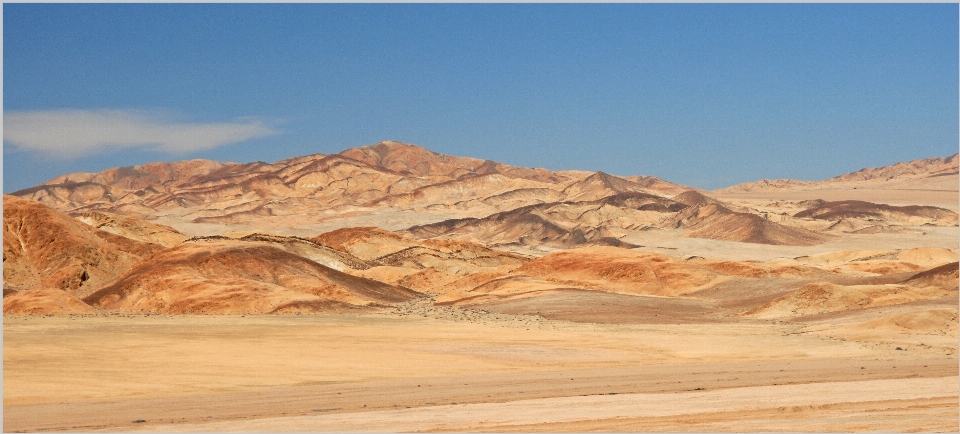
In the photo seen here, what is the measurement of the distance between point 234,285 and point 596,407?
32.9 metres

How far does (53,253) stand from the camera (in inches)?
2331

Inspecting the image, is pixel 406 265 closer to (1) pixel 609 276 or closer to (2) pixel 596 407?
(1) pixel 609 276

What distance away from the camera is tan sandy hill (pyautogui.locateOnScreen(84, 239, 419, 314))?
149ft

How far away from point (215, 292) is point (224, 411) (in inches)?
1175

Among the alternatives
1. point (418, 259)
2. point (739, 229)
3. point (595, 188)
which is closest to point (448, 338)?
point (418, 259)

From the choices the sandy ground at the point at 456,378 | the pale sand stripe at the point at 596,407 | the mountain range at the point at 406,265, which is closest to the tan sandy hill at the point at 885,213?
the mountain range at the point at 406,265

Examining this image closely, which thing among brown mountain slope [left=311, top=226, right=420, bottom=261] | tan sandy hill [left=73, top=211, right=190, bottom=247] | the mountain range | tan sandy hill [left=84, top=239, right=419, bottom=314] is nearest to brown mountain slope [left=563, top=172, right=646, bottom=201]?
the mountain range

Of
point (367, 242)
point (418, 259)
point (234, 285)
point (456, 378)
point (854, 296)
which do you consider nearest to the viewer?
point (456, 378)

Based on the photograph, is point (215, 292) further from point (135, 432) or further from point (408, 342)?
point (135, 432)

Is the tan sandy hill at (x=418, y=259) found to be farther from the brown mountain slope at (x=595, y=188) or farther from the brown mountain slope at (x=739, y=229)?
the brown mountain slope at (x=595, y=188)

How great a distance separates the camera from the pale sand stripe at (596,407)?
15.6 m

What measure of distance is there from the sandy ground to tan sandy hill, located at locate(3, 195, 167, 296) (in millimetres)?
19388

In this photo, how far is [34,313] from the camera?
41.2 metres

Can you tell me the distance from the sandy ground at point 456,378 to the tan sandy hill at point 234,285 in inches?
310
